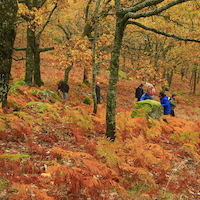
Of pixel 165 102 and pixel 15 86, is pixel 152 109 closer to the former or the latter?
pixel 165 102

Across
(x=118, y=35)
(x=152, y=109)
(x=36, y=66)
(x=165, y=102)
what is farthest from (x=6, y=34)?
(x=36, y=66)

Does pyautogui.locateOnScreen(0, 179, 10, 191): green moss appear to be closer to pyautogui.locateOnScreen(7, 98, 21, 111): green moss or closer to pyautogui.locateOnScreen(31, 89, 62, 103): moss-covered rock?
pyautogui.locateOnScreen(7, 98, 21, 111): green moss

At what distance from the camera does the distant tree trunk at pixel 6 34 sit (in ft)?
13.3

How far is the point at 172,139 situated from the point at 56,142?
15.3 feet

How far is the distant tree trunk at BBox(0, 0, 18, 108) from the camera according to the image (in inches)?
159

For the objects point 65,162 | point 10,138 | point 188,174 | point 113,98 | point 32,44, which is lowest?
point 188,174

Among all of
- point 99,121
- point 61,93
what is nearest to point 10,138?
point 99,121

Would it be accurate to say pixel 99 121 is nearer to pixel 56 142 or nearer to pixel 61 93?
pixel 56 142

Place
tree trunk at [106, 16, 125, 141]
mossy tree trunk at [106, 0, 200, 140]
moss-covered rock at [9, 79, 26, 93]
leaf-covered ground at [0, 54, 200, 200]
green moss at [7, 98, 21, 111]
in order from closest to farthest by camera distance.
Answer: leaf-covered ground at [0, 54, 200, 200]
mossy tree trunk at [106, 0, 200, 140]
tree trunk at [106, 16, 125, 141]
green moss at [7, 98, 21, 111]
moss-covered rock at [9, 79, 26, 93]

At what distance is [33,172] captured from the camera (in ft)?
10.5

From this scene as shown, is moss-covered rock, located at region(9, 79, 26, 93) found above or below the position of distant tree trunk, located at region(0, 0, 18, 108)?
below

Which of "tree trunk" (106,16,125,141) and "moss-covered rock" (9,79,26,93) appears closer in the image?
"tree trunk" (106,16,125,141)

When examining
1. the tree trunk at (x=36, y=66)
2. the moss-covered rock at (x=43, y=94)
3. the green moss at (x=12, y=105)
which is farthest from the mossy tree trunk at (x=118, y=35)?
the tree trunk at (x=36, y=66)

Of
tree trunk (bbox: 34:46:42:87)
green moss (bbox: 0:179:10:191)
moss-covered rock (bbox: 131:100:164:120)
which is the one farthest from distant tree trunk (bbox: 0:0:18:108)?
tree trunk (bbox: 34:46:42:87)
